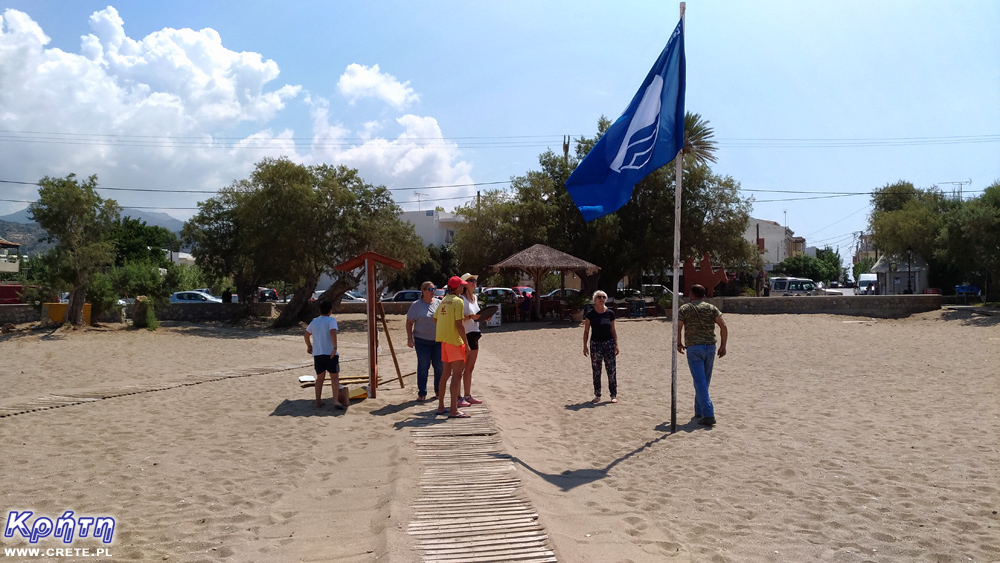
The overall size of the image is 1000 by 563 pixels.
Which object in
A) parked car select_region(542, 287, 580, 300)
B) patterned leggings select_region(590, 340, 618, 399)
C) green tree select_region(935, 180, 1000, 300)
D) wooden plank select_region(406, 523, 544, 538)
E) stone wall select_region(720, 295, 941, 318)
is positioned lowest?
wooden plank select_region(406, 523, 544, 538)

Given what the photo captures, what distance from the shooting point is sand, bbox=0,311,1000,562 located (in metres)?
4.57

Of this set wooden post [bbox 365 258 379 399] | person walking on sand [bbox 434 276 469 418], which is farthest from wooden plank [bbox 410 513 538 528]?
wooden post [bbox 365 258 379 399]

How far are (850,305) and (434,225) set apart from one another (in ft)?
140

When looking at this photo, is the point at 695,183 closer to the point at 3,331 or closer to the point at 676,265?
the point at 676,265

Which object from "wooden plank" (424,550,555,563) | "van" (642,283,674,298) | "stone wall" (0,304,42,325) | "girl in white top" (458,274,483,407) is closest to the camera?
"wooden plank" (424,550,555,563)

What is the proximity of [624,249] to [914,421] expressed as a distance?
21.8 m

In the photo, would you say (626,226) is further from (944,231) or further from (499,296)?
(944,231)

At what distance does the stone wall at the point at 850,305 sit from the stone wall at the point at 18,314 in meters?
25.8

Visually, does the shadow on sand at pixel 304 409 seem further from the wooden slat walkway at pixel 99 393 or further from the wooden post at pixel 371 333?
the wooden slat walkway at pixel 99 393

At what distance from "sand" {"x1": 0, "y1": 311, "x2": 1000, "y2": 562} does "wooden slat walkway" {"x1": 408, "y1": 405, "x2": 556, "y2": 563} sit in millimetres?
148

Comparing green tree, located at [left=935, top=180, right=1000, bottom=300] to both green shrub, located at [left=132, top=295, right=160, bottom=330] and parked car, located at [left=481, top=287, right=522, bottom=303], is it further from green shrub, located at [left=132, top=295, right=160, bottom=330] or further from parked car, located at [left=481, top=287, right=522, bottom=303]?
green shrub, located at [left=132, top=295, right=160, bottom=330]

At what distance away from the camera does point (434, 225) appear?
2517 inches

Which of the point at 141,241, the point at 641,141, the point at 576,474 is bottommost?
the point at 576,474

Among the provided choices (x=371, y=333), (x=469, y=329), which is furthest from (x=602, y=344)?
(x=371, y=333)
